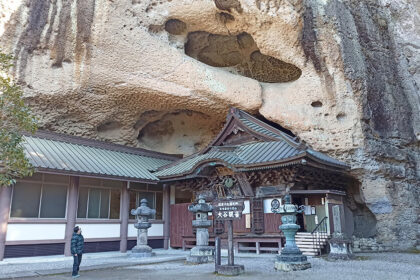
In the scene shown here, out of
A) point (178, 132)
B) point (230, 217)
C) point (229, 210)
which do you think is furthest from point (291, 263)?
point (178, 132)

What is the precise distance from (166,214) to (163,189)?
47.9 inches

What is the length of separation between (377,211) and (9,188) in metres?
13.9

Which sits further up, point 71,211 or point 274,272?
point 71,211

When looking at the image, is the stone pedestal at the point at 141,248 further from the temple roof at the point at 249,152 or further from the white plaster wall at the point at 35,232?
the temple roof at the point at 249,152

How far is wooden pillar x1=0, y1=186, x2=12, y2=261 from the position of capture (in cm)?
1079

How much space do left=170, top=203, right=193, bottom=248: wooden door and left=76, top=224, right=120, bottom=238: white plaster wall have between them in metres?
2.71

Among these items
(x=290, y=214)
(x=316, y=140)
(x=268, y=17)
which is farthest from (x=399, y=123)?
(x=290, y=214)

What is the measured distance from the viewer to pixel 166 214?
627 inches

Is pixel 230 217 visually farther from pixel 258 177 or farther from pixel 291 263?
pixel 258 177

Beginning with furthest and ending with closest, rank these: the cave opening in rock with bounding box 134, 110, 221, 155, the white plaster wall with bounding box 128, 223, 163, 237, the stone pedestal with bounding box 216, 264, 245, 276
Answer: the cave opening in rock with bounding box 134, 110, 221, 155
the white plaster wall with bounding box 128, 223, 163, 237
the stone pedestal with bounding box 216, 264, 245, 276

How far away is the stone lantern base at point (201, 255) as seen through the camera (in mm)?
10320

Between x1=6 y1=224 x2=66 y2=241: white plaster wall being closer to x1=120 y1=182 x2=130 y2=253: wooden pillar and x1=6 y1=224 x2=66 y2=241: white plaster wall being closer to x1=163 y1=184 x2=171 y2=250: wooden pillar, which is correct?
x1=120 y1=182 x2=130 y2=253: wooden pillar

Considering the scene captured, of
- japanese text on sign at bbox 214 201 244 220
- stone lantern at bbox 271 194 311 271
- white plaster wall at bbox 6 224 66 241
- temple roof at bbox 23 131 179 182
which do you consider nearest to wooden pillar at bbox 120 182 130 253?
temple roof at bbox 23 131 179 182

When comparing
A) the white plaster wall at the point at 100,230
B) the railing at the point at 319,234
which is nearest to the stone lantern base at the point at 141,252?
the white plaster wall at the point at 100,230
